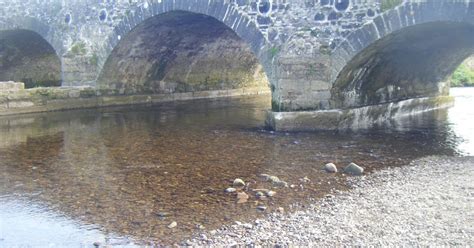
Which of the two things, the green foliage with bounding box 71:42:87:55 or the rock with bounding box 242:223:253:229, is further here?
the green foliage with bounding box 71:42:87:55

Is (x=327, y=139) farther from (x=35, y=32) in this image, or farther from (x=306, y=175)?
(x=35, y=32)

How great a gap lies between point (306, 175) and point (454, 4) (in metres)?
5.02

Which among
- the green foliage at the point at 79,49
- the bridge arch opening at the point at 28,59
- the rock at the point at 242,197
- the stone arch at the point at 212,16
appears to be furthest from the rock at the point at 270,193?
the bridge arch opening at the point at 28,59

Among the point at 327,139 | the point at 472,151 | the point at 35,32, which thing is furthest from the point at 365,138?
the point at 35,32

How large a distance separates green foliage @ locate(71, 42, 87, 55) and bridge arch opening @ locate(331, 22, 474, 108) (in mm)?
10190

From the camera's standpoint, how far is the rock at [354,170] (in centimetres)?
791

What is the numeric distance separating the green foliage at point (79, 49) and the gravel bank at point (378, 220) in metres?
13.4

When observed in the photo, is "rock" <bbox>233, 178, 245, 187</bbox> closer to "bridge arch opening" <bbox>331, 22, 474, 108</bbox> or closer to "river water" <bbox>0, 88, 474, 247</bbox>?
"river water" <bbox>0, 88, 474, 247</bbox>

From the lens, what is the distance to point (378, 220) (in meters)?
5.54

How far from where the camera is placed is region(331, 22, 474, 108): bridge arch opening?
11578mm

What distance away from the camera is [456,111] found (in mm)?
17531

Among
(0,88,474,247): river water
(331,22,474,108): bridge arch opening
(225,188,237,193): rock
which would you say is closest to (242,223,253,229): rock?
(0,88,474,247): river water

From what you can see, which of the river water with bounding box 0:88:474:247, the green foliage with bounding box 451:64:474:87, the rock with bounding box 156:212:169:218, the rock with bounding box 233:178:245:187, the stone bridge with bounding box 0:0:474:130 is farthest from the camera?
the green foliage with bounding box 451:64:474:87

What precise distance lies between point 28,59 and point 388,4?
18.3 meters
